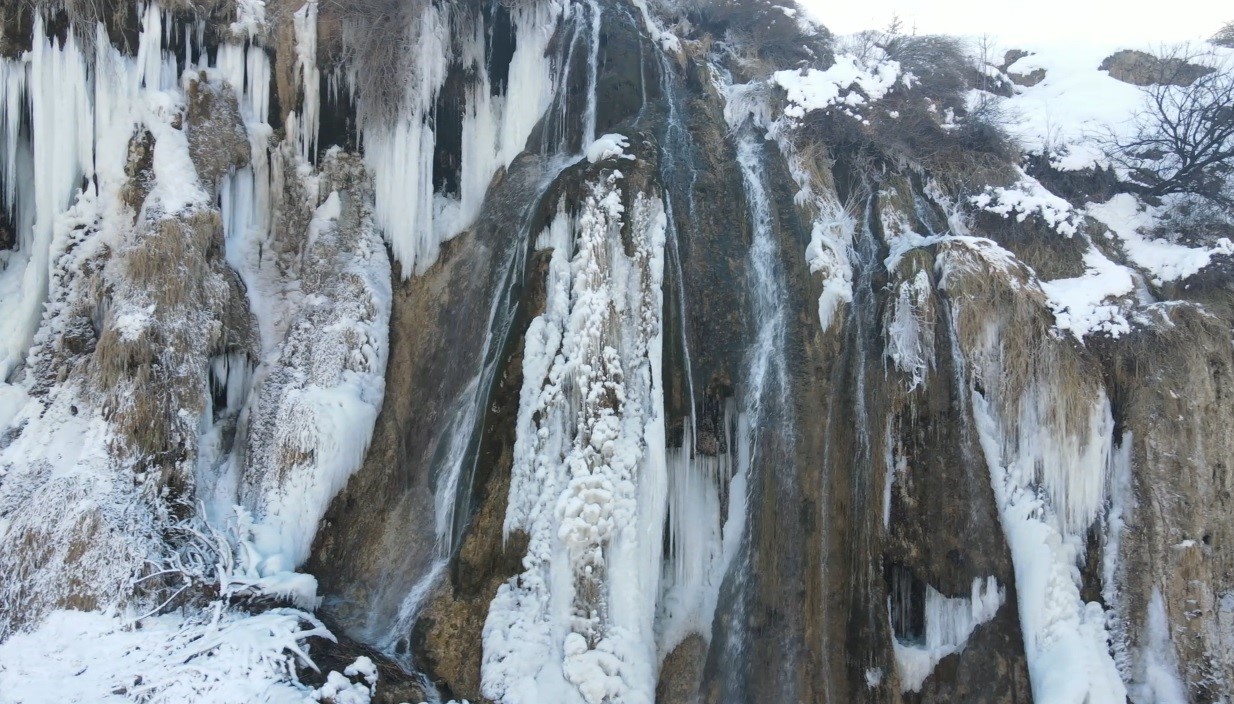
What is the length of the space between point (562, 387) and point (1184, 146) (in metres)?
9.90

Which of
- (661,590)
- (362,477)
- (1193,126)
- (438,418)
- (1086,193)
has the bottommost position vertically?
(661,590)

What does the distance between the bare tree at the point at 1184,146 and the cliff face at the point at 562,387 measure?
2.73ft

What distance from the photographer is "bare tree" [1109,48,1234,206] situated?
32.2 feet

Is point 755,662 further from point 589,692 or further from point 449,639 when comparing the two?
point 449,639

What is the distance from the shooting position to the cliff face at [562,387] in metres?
7.00

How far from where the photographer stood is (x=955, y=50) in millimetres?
14852

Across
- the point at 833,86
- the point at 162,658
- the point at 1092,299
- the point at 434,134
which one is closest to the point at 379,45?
the point at 434,134

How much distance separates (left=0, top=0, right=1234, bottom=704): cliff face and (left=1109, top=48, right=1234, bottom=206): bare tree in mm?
831

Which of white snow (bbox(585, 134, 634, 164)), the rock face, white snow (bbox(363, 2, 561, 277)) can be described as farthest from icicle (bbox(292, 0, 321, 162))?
the rock face

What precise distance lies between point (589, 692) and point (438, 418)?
398cm

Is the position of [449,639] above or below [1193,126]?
below

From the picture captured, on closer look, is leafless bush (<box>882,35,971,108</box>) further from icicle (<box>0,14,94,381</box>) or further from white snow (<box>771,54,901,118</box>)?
icicle (<box>0,14,94,381</box>)

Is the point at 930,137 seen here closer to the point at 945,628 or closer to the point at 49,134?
the point at 945,628

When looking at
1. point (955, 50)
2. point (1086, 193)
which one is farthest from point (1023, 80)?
point (1086, 193)
